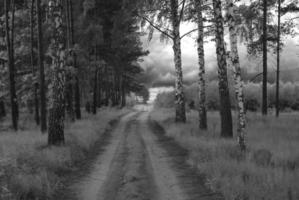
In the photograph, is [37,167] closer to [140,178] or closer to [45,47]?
[140,178]

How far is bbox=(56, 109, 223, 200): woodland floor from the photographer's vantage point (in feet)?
27.1

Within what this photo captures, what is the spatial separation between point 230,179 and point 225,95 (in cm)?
777

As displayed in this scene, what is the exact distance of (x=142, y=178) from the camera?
9.81 meters

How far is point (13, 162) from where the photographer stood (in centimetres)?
941

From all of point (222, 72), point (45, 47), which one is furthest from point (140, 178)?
point (45, 47)

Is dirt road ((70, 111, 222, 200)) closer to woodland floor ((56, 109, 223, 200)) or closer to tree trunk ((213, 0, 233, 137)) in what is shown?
woodland floor ((56, 109, 223, 200))

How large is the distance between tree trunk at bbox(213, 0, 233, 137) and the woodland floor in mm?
2549

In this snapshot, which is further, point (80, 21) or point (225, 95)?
point (80, 21)

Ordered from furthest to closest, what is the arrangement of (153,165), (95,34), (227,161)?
1. (95,34)
2. (153,165)
3. (227,161)

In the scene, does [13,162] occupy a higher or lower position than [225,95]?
lower

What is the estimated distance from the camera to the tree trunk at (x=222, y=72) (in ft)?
49.1

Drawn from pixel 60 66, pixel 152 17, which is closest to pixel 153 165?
pixel 60 66

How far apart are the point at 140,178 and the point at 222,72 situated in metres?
7.46

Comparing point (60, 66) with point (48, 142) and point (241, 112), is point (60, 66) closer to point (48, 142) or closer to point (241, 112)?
point (48, 142)
